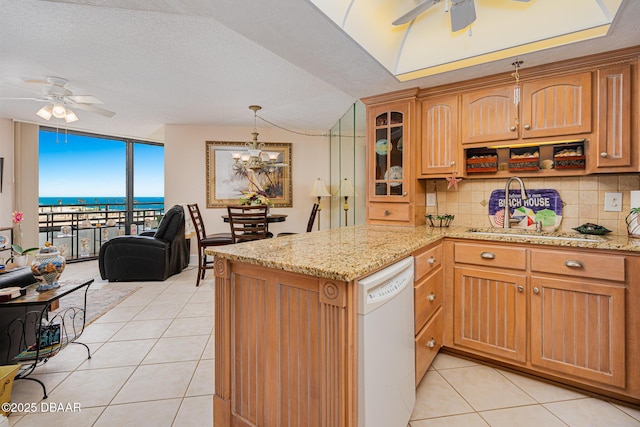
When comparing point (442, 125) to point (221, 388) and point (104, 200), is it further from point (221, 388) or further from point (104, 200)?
point (104, 200)

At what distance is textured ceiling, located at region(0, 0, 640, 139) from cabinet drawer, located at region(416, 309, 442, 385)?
5.76ft

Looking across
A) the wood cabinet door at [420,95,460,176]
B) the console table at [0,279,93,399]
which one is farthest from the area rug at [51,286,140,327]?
the wood cabinet door at [420,95,460,176]

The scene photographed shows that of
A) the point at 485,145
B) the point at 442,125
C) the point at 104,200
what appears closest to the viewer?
the point at 485,145

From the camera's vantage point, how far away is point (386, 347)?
119cm

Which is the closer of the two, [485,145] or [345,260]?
[345,260]

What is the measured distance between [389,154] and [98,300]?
3.49 m

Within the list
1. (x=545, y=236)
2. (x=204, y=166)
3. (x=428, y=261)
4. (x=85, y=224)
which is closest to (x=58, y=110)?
(x=204, y=166)

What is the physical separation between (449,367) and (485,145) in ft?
5.37

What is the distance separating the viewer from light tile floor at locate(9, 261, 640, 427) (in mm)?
1542

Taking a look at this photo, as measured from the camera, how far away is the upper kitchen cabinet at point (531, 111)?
6.43 ft

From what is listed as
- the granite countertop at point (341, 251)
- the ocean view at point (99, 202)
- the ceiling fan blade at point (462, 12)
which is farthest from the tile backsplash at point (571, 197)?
the ocean view at point (99, 202)

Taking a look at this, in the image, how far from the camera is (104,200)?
19.3 feet

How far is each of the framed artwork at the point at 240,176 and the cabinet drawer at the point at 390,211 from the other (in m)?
2.83

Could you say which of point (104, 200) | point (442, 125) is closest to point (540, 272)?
point (442, 125)
